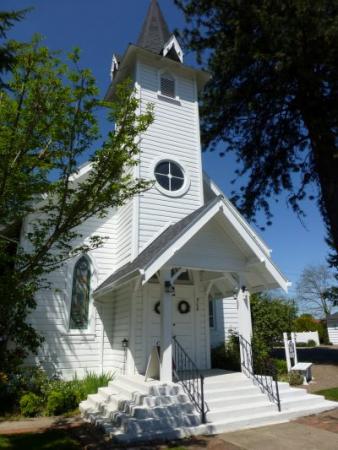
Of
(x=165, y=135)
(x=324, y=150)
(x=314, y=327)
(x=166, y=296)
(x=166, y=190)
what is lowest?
(x=166, y=296)

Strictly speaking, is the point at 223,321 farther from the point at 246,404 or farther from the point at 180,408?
the point at 180,408

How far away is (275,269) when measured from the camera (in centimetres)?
991

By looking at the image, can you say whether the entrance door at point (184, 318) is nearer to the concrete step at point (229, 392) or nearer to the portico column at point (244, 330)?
the portico column at point (244, 330)

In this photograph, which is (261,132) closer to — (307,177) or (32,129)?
→ (307,177)

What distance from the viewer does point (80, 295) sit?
39.2 feet

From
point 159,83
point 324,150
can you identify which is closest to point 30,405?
point 159,83

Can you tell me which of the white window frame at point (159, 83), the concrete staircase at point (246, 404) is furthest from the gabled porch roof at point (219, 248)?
the white window frame at point (159, 83)

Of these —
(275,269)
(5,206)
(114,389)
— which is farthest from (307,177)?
(5,206)

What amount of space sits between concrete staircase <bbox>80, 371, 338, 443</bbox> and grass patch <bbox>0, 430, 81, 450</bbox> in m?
0.78

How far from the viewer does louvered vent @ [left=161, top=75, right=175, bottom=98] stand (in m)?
14.6

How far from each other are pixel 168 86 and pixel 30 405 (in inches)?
500

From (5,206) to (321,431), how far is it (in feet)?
24.7

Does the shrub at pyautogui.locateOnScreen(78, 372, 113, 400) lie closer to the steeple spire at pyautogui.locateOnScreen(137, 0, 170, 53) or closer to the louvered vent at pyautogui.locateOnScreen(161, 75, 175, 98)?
the louvered vent at pyautogui.locateOnScreen(161, 75, 175, 98)

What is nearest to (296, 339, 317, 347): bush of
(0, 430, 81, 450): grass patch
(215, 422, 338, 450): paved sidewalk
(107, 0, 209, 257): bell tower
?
(107, 0, 209, 257): bell tower
